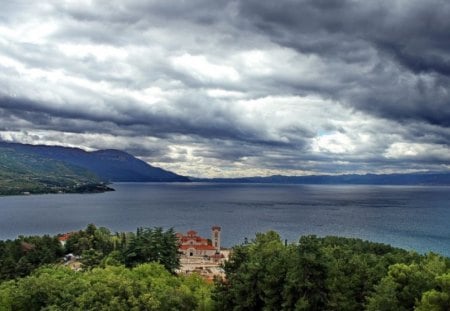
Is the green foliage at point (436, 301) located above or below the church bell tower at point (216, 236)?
above

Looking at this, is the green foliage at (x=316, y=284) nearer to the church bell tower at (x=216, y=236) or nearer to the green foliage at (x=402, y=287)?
the green foliage at (x=402, y=287)

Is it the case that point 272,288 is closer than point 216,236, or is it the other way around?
point 272,288

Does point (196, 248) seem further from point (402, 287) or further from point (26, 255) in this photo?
point (402, 287)

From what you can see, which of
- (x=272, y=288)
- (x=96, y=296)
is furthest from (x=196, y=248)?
(x=272, y=288)

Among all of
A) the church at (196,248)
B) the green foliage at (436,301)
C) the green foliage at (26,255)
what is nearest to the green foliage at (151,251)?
the green foliage at (26,255)

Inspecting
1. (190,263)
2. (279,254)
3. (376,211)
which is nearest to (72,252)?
(190,263)

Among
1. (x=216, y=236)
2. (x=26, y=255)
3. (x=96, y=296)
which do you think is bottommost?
(x=26, y=255)

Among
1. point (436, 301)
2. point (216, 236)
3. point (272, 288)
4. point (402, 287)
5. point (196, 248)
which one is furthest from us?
point (216, 236)

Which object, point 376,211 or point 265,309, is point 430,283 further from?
point 376,211

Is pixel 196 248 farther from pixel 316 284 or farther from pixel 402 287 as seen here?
pixel 316 284

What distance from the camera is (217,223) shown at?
161 m

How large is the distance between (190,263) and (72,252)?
2537 centimetres

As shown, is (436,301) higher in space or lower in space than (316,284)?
higher

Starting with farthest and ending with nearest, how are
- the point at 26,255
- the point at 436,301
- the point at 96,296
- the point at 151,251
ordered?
1. the point at 26,255
2. the point at 151,251
3. the point at 96,296
4. the point at 436,301
